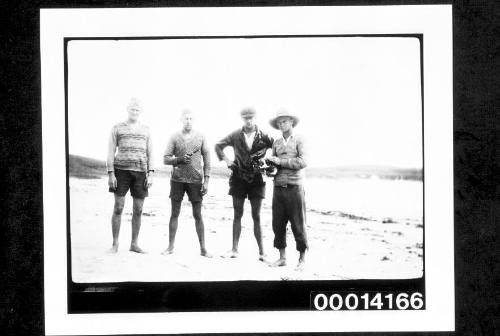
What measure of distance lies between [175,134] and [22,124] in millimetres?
732

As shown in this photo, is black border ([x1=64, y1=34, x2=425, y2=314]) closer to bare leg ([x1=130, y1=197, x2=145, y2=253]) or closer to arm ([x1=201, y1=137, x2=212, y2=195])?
bare leg ([x1=130, y1=197, x2=145, y2=253])

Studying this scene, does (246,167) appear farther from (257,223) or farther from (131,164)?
(131,164)

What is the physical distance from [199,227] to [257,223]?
0.92 feet

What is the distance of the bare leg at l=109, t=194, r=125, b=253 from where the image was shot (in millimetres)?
2916

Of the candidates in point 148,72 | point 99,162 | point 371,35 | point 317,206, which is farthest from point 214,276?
point 371,35

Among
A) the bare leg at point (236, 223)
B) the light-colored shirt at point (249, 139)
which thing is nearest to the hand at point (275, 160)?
the light-colored shirt at point (249, 139)

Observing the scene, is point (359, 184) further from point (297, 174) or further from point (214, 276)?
point (214, 276)

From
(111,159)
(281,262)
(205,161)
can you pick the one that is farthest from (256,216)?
(111,159)

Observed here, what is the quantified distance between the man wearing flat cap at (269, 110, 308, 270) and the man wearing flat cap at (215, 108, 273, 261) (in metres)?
0.07

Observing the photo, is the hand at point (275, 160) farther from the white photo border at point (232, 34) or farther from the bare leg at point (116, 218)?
the bare leg at point (116, 218)

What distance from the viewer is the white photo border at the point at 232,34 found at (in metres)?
2.90

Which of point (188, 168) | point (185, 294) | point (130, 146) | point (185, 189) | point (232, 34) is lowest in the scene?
point (185, 294)

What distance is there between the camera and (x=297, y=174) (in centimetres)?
292

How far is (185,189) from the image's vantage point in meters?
2.92
